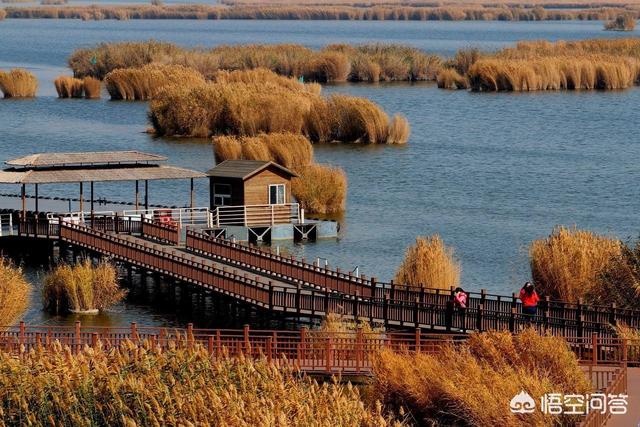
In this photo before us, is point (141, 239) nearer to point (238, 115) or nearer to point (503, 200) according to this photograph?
point (503, 200)

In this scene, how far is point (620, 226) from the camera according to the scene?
61344 mm

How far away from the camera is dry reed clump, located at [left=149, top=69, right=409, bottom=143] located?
288 ft

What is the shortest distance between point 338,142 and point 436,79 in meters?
50.6

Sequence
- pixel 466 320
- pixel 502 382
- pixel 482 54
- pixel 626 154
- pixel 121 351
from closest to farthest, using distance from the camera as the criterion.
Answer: pixel 502 382
pixel 121 351
pixel 466 320
pixel 626 154
pixel 482 54

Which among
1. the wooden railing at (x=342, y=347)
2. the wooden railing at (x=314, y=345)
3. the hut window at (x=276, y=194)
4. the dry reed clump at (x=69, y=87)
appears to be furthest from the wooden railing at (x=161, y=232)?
the dry reed clump at (x=69, y=87)

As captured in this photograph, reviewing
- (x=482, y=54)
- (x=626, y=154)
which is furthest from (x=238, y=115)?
(x=482, y=54)

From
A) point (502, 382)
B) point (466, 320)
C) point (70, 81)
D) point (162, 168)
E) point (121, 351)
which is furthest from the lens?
point (70, 81)

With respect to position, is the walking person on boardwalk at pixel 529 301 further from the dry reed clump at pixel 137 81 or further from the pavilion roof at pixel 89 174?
the dry reed clump at pixel 137 81

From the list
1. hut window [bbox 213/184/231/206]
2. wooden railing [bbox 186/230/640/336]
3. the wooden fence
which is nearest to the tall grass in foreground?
hut window [bbox 213/184/231/206]

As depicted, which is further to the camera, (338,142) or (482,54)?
(482,54)

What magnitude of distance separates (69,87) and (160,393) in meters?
95.0

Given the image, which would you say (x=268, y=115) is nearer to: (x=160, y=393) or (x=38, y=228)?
(x=38, y=228)

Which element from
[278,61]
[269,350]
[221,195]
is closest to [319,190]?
[221,195]

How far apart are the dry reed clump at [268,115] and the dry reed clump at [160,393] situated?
56583 millimetres
